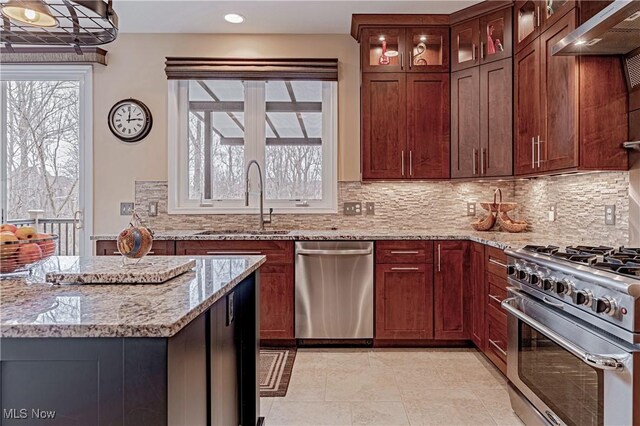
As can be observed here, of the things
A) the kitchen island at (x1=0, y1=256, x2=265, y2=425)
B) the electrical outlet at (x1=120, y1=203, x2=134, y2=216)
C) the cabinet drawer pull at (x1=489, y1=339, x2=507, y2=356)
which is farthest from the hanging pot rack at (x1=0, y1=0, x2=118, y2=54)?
the cabinet drawer pull at (x1=489, y1=339, x2=507, y2=356)

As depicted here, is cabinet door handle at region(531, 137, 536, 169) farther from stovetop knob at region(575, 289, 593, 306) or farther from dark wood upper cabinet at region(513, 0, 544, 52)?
stovetop knob at region(575, 289, 593, 306)

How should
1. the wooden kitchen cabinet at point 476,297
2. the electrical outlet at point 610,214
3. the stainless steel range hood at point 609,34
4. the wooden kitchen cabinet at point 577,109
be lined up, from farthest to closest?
the wooden kitchen cabinet at point 476,297 → the electrical outlet at point 610,214 → the wooden kitchen cabinet at point 577,109 → the stainless steel range hood at point 609,34

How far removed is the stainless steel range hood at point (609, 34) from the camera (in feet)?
5.98

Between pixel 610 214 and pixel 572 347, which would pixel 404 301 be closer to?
pixel 610 214

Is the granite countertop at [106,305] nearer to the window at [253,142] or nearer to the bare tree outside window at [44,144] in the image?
the window at [253,142]

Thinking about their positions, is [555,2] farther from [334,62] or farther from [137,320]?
[137,320]

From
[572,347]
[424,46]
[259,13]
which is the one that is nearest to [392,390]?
[572,347]

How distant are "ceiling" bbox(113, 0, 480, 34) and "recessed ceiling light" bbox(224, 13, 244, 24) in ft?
0.14

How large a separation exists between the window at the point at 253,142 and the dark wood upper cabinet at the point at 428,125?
81cm

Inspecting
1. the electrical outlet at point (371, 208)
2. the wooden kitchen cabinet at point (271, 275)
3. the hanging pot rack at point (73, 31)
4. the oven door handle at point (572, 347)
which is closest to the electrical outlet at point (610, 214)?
the oven door handle at point (572, 347)

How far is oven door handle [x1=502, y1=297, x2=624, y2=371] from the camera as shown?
4.73 feet

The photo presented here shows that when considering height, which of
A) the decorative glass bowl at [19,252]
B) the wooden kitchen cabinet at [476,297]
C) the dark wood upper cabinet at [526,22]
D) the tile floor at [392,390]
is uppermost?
A: the dark wood upper cabinet at [526,22]

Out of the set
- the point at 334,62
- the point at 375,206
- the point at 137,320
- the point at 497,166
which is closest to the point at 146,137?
the point at 334,62

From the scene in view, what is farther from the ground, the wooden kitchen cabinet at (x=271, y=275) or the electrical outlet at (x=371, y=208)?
the electrical outlet at (x=371, y=208)
